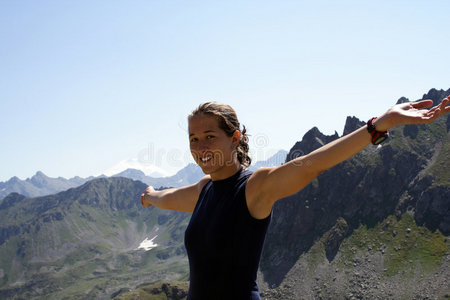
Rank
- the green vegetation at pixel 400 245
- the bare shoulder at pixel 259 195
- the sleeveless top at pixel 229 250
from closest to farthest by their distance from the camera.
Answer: the bare shoulder at pixel 259 195, the sleeveless top at pixel 229 250, the green vegetation at pixel 400 245

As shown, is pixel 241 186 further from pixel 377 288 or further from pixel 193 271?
pixel 377 288

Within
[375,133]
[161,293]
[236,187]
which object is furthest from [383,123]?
[161,293]

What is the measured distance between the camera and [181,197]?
23.4 ft

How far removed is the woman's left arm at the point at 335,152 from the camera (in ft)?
13.1

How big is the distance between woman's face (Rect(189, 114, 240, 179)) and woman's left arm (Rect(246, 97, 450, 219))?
93 cm

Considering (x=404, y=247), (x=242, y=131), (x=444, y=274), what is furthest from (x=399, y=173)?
(x=242, y=131)

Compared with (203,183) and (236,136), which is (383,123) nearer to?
(236,136)

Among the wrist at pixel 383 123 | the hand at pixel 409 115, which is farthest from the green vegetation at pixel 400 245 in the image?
the wrist at pixel 383 123

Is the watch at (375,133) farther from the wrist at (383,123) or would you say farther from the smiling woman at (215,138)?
the smiling woman at (215,138)

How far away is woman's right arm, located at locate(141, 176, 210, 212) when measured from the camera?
667cm

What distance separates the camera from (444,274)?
140 metres

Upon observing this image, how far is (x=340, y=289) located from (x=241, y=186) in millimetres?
172540

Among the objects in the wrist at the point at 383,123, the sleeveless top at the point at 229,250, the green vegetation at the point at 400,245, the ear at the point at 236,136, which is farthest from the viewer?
the green vegetation at the point at 400,245

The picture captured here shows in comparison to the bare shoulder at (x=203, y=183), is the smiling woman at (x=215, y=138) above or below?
above
